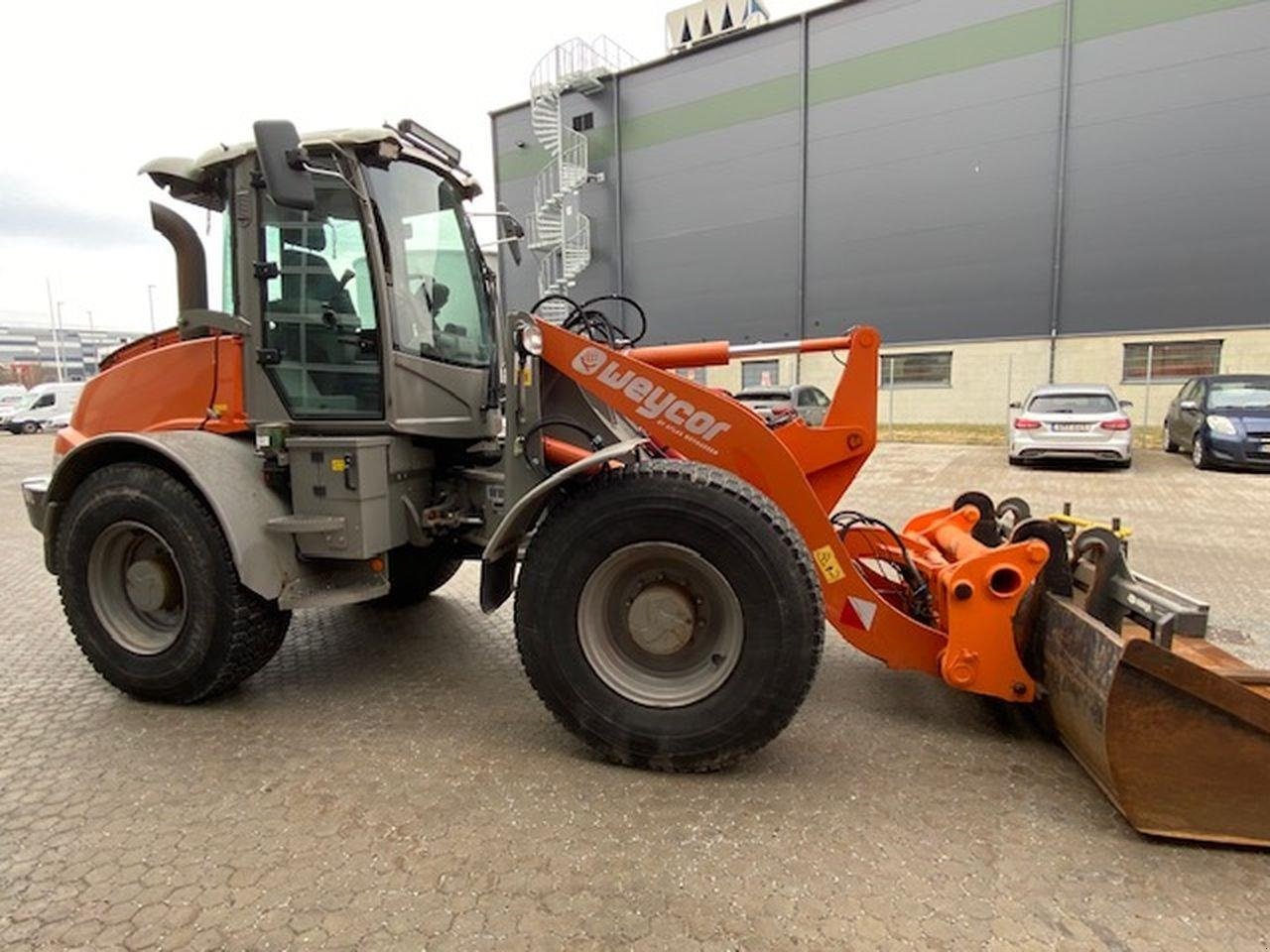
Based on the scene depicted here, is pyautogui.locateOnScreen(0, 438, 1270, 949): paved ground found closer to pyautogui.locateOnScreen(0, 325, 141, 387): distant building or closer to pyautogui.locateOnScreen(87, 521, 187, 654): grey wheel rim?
pyautogui.locateOnScreen(87, 521, 187, 654): grey wheel rim

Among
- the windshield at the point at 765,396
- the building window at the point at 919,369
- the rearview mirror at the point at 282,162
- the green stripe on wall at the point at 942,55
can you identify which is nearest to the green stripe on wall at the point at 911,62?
the green stripe on wall at the point at 942,55

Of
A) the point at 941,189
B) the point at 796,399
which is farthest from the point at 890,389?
the point at 796,399

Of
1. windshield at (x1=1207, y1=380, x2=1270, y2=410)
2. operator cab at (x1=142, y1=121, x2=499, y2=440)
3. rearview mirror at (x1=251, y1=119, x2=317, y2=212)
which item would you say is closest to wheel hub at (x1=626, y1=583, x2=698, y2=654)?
operator cab at (x1=142, y1=121, x2=499, y2=440)

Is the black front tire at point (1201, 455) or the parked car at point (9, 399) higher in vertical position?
the parked car at point (9, 399)

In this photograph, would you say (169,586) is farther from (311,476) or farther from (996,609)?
(996,609)

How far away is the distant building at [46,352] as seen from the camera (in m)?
54.7

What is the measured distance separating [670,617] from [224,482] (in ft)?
6.71

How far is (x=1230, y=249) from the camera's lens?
17.6 m

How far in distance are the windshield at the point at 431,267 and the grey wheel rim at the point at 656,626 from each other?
Result: 153 cm

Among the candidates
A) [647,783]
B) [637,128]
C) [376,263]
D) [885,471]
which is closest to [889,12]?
[637,128]

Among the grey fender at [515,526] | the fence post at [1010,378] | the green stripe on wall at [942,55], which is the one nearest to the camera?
the grey fender at [515,526]

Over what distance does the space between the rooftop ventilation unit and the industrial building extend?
111 millimetres

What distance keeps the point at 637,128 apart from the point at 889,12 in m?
8.30

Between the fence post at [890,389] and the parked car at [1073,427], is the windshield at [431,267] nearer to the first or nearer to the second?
the parked car at [1073,427]
